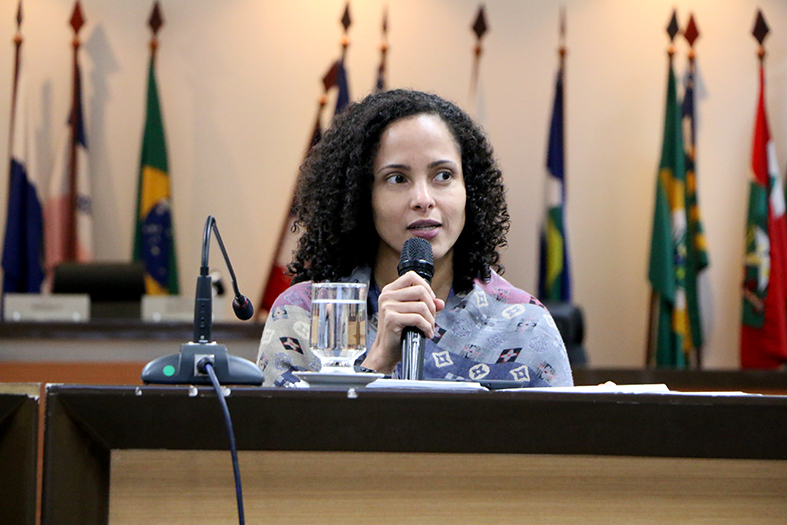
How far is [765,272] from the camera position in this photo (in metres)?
4.69

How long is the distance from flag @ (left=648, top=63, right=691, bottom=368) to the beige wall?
416 mm

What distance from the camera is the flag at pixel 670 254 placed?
4719 mm

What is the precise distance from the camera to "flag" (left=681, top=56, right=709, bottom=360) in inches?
191

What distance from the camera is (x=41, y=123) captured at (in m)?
5.21

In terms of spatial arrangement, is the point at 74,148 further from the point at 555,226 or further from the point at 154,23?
the point at 555,226

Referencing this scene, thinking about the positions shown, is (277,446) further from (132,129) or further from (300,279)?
(132,129)

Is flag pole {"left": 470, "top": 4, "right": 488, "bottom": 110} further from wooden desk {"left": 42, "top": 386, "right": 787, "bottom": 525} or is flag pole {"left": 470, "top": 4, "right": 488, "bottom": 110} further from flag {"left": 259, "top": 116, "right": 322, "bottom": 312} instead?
wooden desk {"left": 42, "top": 386, "right": 787, "bottom": 525}

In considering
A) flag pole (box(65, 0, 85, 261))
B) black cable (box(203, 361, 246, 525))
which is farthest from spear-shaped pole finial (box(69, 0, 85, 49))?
black cable (box(203, 361, 246, 525))

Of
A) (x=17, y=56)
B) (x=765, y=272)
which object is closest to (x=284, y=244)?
(x=17, y=56)

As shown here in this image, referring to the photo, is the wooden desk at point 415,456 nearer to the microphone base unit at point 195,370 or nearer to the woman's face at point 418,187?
the microphone base unit at point 195,370

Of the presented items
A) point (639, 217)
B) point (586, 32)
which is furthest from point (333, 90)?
point (639, 217)

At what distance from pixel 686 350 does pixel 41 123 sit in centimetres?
436

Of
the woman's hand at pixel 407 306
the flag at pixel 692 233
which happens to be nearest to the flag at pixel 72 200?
the flag at pixel 692 233

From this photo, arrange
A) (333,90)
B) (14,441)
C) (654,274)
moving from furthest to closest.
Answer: (333,90), (654,274), (14,441)
